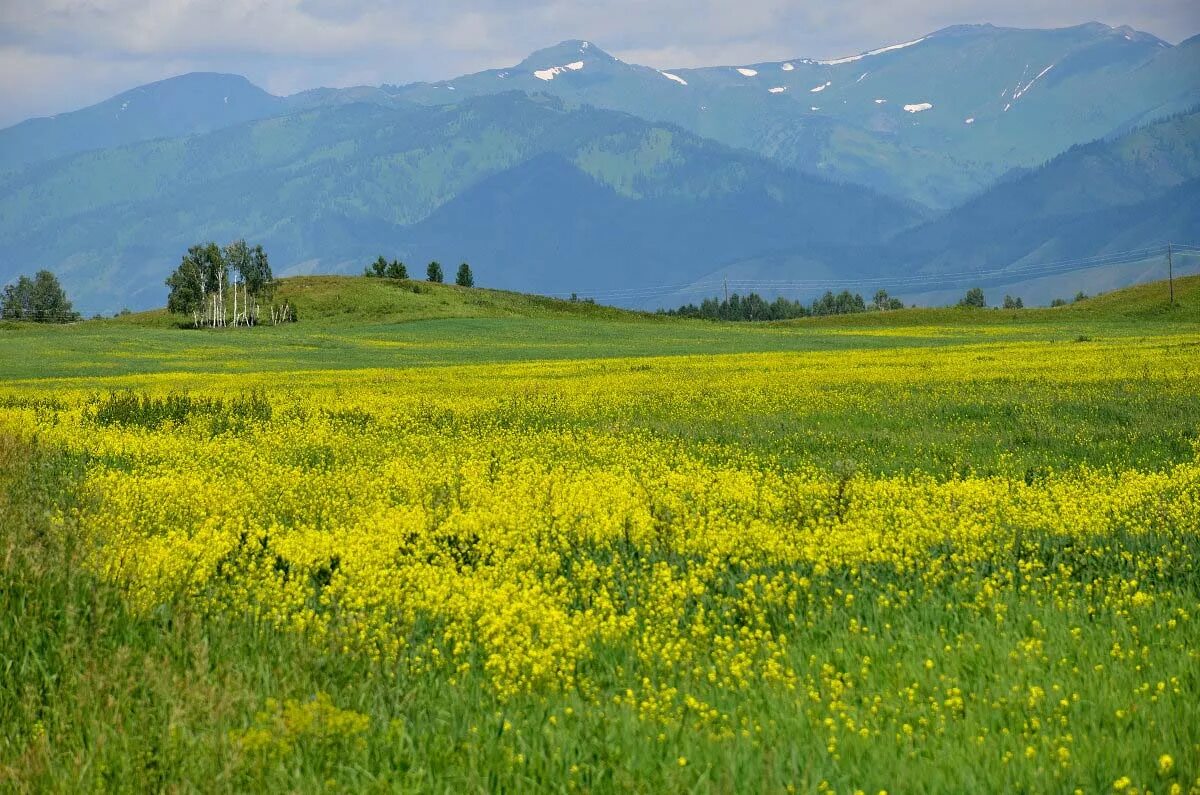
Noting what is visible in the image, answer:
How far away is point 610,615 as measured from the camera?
933cm

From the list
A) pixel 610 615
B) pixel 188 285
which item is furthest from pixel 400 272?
pixel 610 615

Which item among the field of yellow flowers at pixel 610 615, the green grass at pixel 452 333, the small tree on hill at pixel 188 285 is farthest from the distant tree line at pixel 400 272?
the field of yellow flowers at pixel 610 615

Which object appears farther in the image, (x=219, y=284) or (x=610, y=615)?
(x=219, y=284)

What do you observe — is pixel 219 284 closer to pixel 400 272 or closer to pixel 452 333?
pixel 452 333

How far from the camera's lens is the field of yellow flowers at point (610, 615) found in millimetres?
6223

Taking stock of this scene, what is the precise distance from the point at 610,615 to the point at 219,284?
425 feet

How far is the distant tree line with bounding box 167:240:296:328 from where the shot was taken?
130125mm

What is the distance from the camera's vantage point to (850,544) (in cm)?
1080

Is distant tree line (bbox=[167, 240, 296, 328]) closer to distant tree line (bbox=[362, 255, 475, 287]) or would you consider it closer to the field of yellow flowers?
distant tree line (bbox=[362, 255, 475, 287])

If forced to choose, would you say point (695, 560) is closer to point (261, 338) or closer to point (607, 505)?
point (607, 505)

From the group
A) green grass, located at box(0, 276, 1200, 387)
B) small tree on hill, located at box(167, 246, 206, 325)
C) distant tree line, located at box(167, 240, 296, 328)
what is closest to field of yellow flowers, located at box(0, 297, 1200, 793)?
green grass, located at box(0, 276, 1200, 387)

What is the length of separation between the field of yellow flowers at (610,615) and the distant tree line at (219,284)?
116130mm

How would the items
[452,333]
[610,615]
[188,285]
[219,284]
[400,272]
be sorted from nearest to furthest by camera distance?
[610,615] → [452,333] → [219,284] → [188,285] → [400,272]

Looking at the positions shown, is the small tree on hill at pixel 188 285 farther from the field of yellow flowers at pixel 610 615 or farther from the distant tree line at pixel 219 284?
the field of yellow flowers at pixel 610 615
